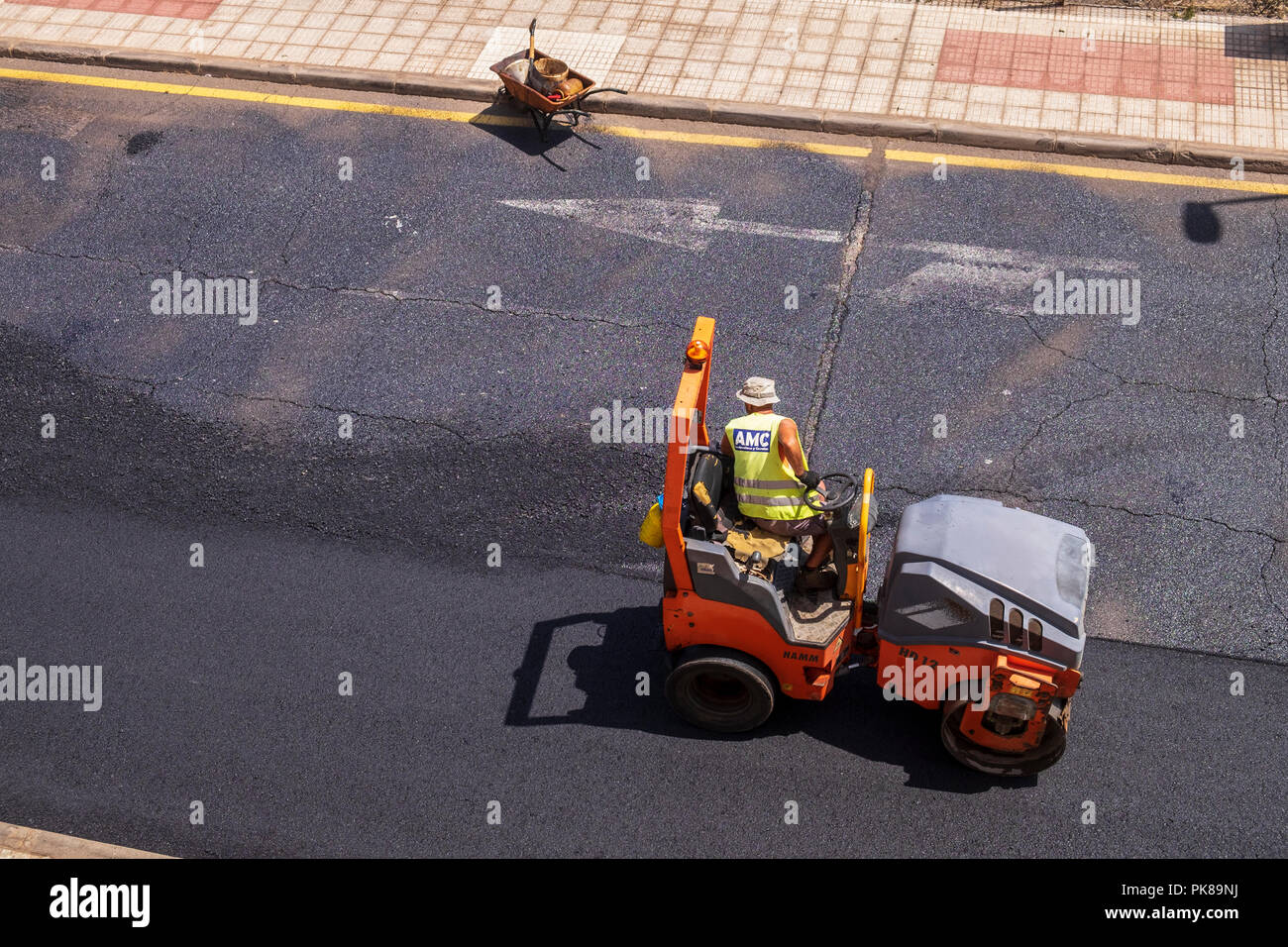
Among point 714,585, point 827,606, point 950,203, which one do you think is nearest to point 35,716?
point 714,585

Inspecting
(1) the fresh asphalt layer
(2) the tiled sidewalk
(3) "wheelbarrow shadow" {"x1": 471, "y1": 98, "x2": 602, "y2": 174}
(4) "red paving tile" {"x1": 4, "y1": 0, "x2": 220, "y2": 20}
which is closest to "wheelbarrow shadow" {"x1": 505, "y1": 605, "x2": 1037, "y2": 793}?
(1) the fresh asphalt layer

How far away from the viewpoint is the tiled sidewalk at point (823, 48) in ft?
40.3

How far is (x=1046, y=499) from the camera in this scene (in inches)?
359

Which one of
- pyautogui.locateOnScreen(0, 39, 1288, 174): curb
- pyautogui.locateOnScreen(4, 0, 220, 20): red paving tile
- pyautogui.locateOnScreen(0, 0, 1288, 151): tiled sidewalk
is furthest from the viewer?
pyautogui.locateOnScreen(4, 0, 220, 20): red paving tile

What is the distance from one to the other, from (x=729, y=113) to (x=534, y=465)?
4.88 metres

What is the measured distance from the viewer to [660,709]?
319 inches

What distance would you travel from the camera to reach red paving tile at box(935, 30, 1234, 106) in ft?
40.7

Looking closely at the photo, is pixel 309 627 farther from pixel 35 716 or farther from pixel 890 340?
pixel 890 340

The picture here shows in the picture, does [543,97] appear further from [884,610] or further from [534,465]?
[884,610]

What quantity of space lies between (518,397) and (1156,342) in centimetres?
530

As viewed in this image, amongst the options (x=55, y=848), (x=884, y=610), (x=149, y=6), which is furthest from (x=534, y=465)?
(x=149, y=6)

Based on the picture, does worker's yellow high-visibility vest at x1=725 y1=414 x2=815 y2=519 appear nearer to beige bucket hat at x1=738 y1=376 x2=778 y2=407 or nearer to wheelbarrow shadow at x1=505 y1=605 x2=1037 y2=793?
beige bucket hat at x1=738 y1=376 x2=778 y2=407

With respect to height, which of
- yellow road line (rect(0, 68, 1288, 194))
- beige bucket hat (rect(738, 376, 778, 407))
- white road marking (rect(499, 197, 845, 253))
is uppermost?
yellow road line (rect(0, 68, 1288, 194))

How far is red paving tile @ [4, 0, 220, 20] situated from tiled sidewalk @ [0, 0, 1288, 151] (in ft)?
0.08
